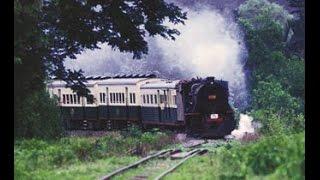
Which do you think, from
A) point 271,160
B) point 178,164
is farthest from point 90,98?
point 271,160

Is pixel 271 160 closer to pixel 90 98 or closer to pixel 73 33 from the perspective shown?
pixel 90 98

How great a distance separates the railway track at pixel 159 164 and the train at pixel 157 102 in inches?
5.2

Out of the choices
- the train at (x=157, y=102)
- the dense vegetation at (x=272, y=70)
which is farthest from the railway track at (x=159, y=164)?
the dense vegetation at (x=272, y=70)

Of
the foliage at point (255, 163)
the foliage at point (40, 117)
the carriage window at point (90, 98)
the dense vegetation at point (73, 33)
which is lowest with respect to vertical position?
the foliage at point (255, 163)

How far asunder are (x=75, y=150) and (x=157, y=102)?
72 cm

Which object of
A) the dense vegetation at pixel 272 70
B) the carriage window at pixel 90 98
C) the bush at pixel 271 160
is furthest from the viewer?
the carriage window at pixel 90 98

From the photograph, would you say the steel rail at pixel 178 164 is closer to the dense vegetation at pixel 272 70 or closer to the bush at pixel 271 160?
Answer: the bush at pixel 271 160

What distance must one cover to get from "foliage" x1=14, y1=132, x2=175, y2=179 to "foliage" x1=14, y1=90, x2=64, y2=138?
6 centimetres

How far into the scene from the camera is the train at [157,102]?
456 cm

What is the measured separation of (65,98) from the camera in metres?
4.63

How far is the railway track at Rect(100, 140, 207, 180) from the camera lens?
4.43 m

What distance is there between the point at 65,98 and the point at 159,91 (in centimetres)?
73
